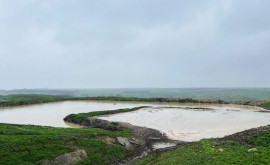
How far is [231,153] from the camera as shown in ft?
57.2

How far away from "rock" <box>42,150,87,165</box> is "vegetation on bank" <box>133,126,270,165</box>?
5.97 meters

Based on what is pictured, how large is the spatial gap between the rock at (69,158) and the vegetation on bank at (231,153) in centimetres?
597

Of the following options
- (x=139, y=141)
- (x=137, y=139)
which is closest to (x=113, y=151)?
(x=139, y=141)

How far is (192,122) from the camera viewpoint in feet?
142

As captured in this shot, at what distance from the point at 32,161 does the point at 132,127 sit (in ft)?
68.9

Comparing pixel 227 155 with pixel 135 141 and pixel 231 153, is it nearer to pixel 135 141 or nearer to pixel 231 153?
pixel 231 153

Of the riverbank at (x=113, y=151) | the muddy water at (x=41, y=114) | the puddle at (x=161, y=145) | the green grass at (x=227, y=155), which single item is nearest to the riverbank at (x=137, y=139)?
the puddle at (x=161, y=145)

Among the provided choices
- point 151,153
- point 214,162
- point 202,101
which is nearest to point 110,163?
point 151,153

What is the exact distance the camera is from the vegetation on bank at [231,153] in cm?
1571

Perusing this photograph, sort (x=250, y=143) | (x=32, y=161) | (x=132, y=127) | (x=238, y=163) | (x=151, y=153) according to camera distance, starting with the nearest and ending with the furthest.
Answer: (x=238, y=163) < (x=32, y=161) < (x=250, y=143) < (x=151, y=153) < (x=132, y=127)

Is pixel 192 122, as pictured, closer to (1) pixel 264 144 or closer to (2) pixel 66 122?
(1) pixel 264 144

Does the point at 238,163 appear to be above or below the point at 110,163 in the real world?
above

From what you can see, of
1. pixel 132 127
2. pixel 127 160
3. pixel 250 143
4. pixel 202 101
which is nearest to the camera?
pixel 250 143

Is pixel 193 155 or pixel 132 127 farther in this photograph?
pixel 132 127
